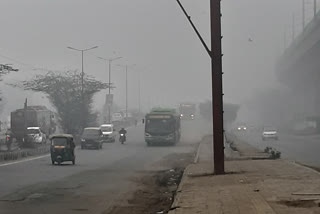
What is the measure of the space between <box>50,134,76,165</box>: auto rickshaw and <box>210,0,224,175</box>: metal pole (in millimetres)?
14580

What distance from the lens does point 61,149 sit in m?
35.1

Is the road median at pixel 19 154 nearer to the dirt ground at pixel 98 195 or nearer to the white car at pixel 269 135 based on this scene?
the dirt ground at pixel 98 195

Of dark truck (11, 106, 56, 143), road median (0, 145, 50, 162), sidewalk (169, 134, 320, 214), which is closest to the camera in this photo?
sidewalk (169, 134, 320, 214)

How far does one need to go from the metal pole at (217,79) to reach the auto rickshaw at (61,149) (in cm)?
1458

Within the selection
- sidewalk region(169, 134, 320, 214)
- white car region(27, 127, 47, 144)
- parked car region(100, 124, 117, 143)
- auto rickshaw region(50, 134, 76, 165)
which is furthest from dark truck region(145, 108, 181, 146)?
sidewalk region(169, 134, 320, 214)

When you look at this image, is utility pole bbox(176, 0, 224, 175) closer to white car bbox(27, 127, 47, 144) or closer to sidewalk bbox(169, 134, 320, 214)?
sidewalk bbox(169, 134, 320, 214)

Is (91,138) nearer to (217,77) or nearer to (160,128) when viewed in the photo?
(160,128)

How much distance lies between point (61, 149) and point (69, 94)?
134ft

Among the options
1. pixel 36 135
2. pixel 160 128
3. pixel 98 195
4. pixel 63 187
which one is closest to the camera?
pixel 98 195

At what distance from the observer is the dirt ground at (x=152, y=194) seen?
54.3 ft

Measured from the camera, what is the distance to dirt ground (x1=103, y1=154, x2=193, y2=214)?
16.5 meters

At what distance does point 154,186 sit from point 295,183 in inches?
276

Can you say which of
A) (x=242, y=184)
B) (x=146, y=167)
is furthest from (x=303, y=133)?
(x=242, y=184)

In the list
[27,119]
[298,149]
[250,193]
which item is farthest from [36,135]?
[250,193]
